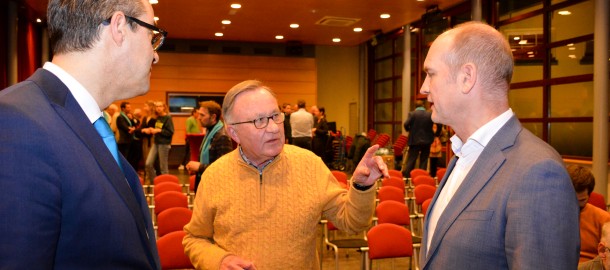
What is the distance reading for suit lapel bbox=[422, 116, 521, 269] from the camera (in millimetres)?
1360

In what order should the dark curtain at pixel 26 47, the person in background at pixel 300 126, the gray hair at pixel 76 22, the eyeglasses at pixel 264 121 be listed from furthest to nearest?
the dark curtain at pixel 26 47 → the person in background at pixel 300 126 → the eyeglasses at pixel 264 121 → the gray hair at pixel 76 22

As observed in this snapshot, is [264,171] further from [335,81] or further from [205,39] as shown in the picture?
[335,81]

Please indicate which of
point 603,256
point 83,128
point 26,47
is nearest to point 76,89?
point 83,128

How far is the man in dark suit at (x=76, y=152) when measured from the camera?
85cm

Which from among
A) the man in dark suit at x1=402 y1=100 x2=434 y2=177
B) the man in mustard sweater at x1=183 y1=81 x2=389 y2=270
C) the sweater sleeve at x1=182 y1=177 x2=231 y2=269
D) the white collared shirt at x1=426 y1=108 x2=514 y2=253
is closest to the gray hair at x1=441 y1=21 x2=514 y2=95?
the white collared shirt at x1=426 y1=108 x2=514 y2=253

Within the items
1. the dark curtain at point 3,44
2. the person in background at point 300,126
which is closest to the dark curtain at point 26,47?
the dark curtain at point 3,44

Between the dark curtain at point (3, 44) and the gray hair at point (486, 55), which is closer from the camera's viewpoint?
the gray hair at point (486, 55)

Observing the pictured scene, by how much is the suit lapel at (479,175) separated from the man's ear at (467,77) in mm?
158

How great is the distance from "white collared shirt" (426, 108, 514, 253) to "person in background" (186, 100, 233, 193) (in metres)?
2.82

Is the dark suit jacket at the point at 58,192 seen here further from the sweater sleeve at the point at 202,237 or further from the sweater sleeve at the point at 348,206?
the sweater sleeve at the point at 348,206

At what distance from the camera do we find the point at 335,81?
674 inches

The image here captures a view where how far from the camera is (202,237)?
2193mm

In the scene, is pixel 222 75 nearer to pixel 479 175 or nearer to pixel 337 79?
pixel 337 79

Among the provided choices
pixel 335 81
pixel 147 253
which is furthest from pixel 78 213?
pixel 335 81
